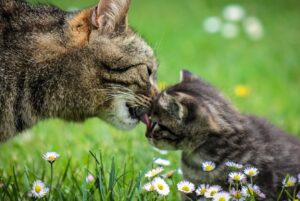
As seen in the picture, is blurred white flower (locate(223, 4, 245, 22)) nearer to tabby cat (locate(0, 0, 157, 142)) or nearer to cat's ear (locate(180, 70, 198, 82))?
cat's ear (locate(180, 70, 198, 82))

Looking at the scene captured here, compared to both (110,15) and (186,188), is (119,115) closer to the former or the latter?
(110,15)

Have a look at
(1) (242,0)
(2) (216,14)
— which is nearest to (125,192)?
(2) (216,14)

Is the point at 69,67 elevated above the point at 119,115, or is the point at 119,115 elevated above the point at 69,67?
the point at 69,67

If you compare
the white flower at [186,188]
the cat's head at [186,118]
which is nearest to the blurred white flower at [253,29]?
the cat's head at [186,118]

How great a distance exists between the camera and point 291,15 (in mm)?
10562

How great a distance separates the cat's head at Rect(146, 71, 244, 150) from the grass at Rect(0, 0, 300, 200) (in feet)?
0.93

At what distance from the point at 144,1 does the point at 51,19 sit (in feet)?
25.2

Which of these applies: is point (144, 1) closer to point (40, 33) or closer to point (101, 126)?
point (101, 126)

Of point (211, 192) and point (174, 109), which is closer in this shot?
point (211, 192)

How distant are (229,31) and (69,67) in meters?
5.43

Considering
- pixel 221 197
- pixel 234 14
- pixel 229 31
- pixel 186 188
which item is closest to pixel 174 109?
pixel 186 188

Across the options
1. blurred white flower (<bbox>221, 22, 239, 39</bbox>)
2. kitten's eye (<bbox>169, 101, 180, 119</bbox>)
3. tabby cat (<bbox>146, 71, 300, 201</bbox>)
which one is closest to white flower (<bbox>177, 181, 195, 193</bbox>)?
tabby cat (<bbox>146, 71, 300, 201</bbox>)

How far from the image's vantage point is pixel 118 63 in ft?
12.9

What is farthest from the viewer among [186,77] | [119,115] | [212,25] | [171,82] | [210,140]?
[212,25]
